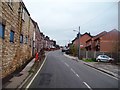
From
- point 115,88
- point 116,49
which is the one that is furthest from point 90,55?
point 115,88

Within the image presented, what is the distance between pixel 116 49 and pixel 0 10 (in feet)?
127

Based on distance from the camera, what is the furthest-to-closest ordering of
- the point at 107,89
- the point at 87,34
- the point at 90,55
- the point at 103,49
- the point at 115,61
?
the point at 87,34 < the point at 103,49 < the point at 90,55 < the point at 115,61 < the point at 107,89

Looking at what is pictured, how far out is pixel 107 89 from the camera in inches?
543

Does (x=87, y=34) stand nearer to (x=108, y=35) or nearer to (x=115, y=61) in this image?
(x=108, y=35)

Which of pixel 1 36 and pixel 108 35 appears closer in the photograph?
pixel 1 36

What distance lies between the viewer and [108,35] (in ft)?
236

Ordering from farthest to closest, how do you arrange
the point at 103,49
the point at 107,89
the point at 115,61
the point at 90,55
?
the point at 103,49
the point at 90,55
the point at 115,61
the point at 107,89

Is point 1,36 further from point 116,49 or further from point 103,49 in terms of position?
point 103,49

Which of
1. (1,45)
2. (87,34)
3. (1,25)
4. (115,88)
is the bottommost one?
(115,88)

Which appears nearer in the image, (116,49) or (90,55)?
(116,49)

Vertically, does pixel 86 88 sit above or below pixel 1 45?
below

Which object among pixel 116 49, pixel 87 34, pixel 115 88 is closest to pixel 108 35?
pixel 116 49

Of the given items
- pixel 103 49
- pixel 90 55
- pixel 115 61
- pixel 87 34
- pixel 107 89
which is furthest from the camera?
pixel 87 34

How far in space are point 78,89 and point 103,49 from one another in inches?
2305
